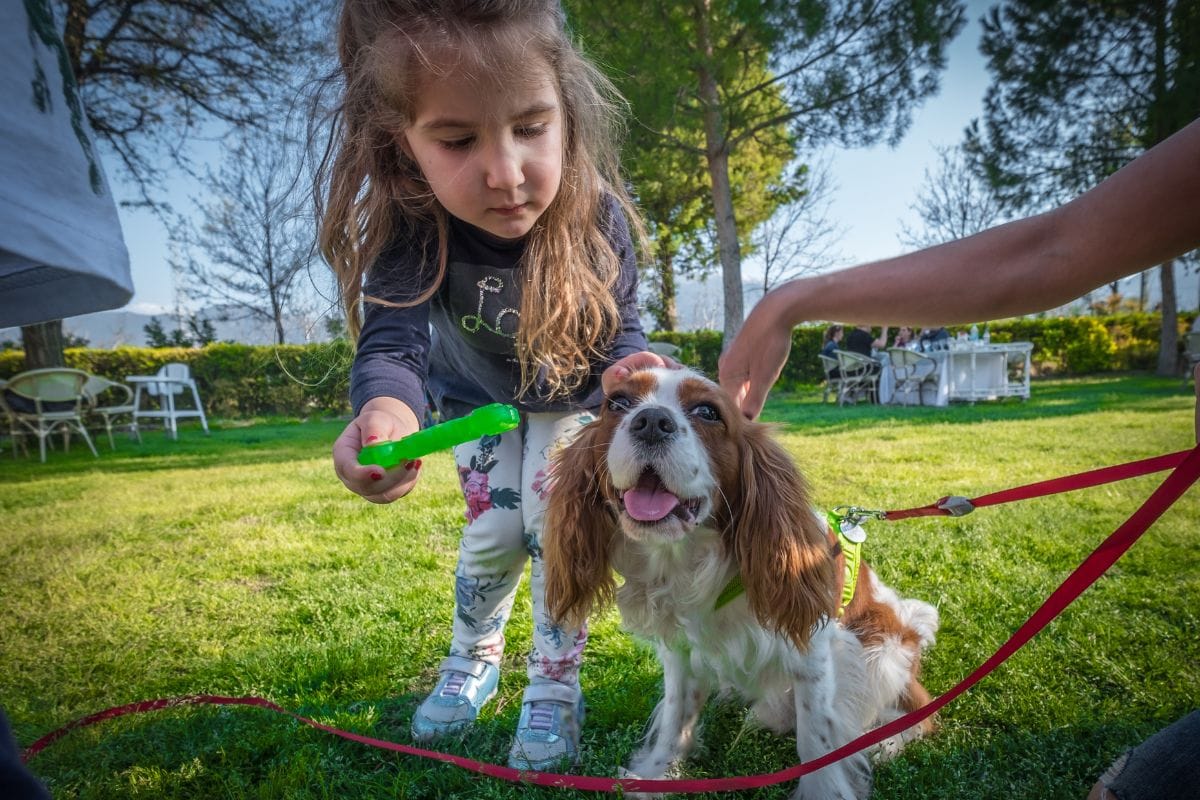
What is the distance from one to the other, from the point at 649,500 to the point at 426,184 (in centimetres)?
116

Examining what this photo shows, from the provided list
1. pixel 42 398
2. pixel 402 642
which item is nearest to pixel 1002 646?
pixel 402 642

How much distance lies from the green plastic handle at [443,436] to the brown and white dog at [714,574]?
0.45 meters

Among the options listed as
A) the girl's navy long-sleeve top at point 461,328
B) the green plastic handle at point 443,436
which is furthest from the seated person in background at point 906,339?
the green plastic handle at point 443,436

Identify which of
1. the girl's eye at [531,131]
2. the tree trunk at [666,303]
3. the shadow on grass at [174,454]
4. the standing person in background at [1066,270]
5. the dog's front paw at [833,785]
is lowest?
the dog's front paw at [833,785]

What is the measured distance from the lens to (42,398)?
977 cm

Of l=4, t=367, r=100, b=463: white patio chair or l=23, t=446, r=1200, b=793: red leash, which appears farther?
l=4, t=367, r=100, b=463: white patio chair

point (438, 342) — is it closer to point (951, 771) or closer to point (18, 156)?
point (18, 156)

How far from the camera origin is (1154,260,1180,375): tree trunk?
55.4ft

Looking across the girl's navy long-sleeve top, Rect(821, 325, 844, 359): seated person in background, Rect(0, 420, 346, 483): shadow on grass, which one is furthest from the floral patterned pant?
Rect(821, 325, 844, 359): seated person in background

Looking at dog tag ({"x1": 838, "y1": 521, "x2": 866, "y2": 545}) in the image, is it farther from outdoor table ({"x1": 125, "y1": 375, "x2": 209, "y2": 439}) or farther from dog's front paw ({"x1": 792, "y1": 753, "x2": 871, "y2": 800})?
outdoor table ({"x1": 125, "y1": 375, "x2": 209, "y2": 439})

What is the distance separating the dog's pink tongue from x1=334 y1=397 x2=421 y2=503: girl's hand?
1.72 feet

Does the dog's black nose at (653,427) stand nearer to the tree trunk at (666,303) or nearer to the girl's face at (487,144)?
the girl's face at (487,144)

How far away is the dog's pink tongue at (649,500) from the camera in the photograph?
1.56 m

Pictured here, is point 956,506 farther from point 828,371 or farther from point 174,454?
point 828,371
